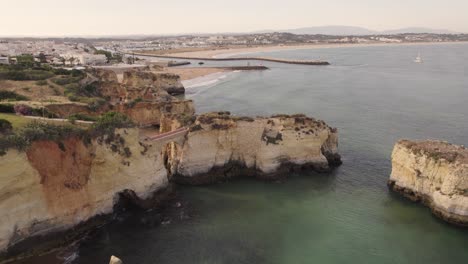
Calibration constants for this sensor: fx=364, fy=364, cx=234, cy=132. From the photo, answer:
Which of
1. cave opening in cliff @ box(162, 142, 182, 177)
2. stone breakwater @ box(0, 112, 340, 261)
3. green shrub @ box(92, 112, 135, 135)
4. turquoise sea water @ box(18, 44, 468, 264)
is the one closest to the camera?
stone breakwater @ box(0, 112, 340, 261)

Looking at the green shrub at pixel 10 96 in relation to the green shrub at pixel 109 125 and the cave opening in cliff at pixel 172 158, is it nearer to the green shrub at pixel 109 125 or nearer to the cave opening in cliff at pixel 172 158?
the green shrub at pixel 109 125

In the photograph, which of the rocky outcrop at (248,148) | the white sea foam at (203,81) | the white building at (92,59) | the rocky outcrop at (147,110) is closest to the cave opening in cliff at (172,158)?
the rocky outcrop at (248,148)

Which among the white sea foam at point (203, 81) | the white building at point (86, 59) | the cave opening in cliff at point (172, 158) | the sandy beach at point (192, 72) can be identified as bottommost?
the cave opening in cliff at point (172, 158)

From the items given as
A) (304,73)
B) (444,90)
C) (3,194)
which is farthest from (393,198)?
(304,73)

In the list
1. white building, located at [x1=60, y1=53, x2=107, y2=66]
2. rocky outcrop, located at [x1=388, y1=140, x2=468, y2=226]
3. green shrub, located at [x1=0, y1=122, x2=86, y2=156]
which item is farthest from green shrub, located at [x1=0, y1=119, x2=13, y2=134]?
white building, located at [x1=60, y1=53, x2=107, y2=66]

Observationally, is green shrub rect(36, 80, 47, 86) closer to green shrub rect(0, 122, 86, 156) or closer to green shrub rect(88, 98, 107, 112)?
green shrub rect(88, 98, 107, 112)

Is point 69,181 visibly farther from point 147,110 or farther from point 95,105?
point 147,110
